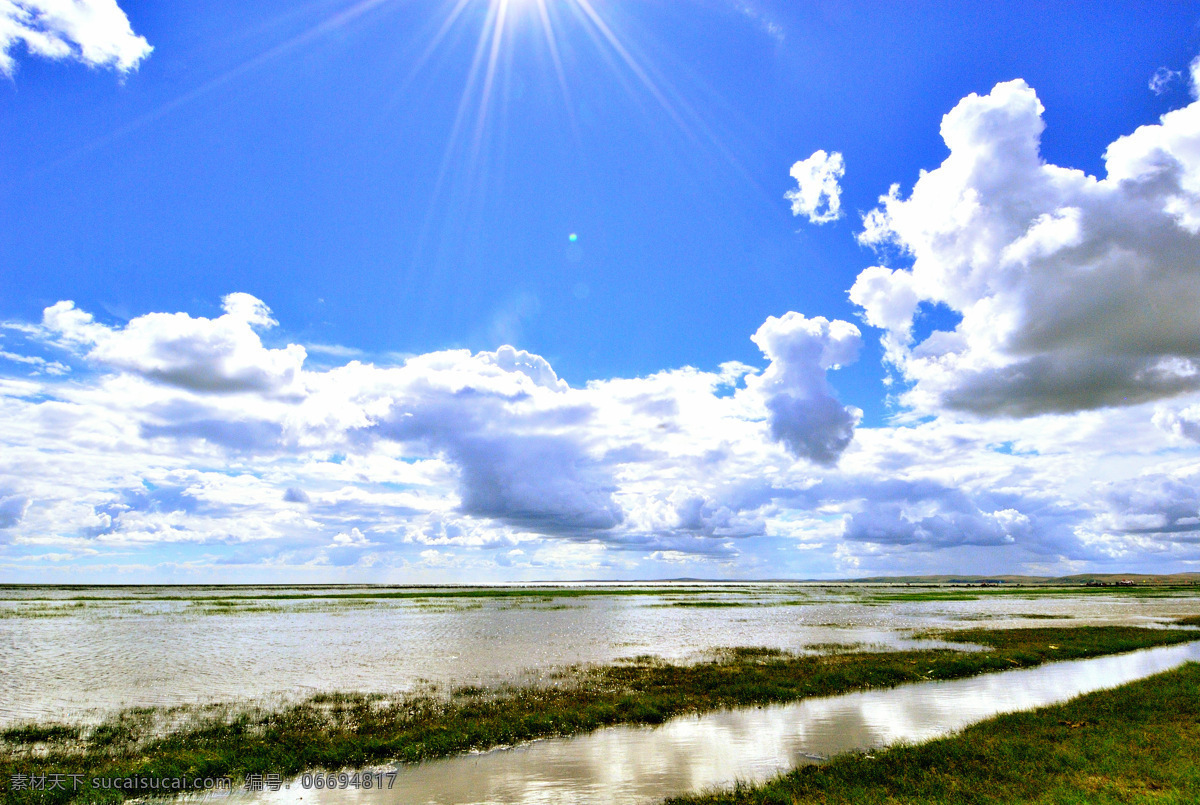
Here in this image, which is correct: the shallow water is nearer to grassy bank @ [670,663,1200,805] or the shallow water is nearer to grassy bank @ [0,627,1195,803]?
grassy bank @ [0,627,1195,803]

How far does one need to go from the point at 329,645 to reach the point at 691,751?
37.9 m

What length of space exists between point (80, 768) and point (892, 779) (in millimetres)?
23157

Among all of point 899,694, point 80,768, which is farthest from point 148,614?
point 899,694

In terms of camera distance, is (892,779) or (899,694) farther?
(899,694)

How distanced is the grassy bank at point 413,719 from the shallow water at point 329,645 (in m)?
3.50

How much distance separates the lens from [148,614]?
79.2 meters

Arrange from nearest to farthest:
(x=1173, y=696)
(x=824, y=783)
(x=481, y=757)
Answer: (x=824, y=783) → (x=481, y=757) → (x=1173, y=696)

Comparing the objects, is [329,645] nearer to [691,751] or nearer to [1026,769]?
[691,751]

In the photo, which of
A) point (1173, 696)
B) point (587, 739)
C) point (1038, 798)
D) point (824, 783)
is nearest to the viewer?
point (1038, 798)

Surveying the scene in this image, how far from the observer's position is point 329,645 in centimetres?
4703

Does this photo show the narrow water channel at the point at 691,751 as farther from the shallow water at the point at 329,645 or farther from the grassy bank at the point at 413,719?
the shallow water at the point at 329,645

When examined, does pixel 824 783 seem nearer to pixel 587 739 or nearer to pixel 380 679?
pixel 587 739

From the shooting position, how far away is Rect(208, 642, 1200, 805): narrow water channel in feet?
52.4

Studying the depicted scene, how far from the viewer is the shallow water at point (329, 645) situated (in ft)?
98.5
